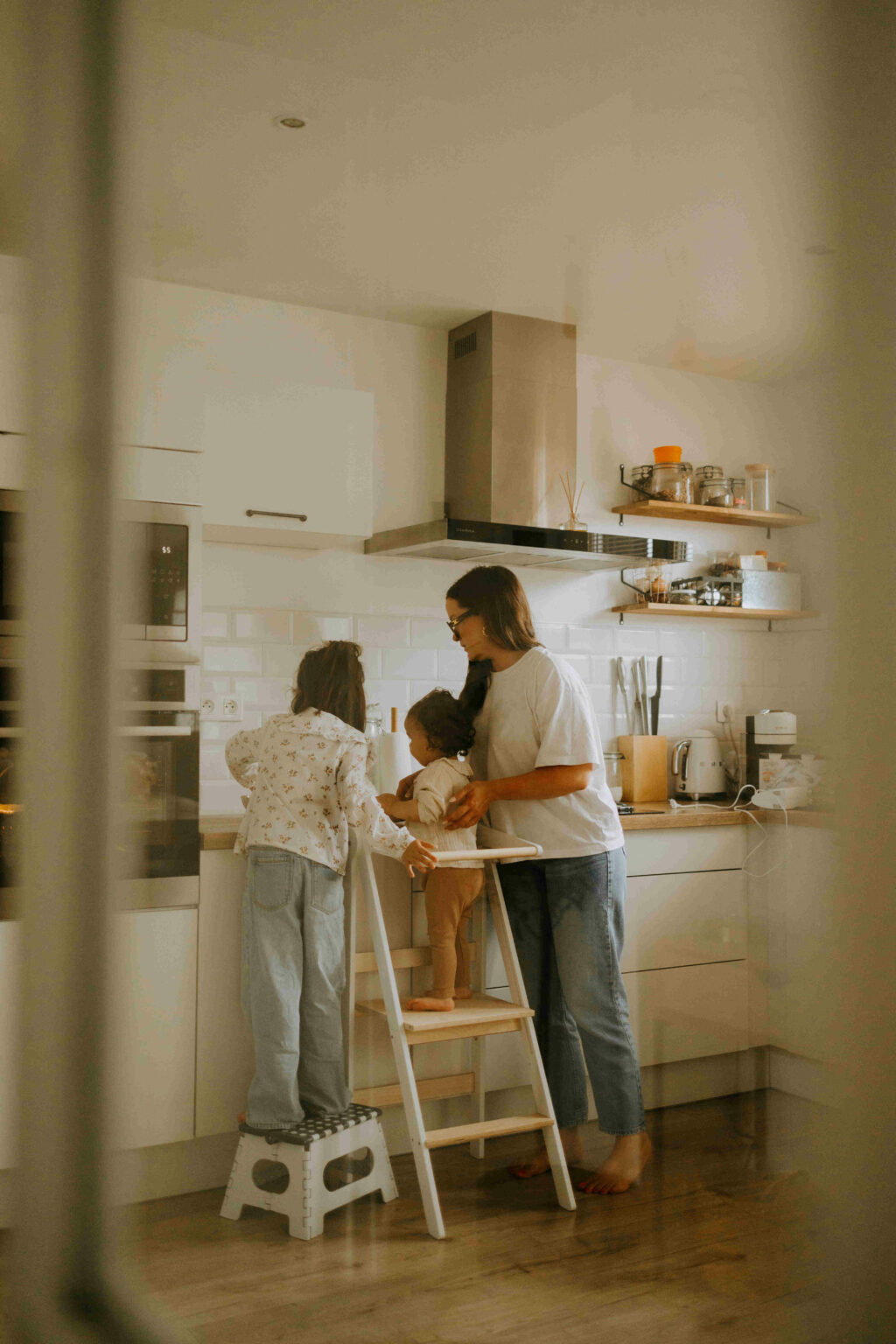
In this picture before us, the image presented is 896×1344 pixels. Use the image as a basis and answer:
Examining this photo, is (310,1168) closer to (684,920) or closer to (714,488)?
(684,920)

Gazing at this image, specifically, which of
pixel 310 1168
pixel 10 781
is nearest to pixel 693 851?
pixel 310 1168

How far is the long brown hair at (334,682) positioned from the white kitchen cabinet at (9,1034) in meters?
0.24

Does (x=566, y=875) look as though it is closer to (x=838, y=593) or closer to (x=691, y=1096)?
(x=691, y=1096)

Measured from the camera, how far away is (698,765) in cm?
42

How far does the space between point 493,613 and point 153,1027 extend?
39 cm

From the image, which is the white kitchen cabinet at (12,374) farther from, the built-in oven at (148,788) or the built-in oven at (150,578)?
the built-in oven at (148,788)

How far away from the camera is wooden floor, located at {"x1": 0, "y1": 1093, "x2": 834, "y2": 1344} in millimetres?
366

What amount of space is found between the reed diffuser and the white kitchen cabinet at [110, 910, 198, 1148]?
39 centimetres

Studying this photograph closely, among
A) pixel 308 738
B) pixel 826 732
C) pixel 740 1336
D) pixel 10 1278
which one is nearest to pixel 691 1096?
pixel 740 1336

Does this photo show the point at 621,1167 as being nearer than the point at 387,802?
Yes

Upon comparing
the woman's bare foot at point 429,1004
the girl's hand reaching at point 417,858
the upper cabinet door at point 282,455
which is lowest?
the woman's bare foot at point 429,1004

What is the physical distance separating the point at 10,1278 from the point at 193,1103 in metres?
0.15

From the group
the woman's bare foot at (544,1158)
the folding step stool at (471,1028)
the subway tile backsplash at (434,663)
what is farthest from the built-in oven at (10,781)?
the woman's bare foot at (544,1158)

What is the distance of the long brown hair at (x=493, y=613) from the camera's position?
587 mm
